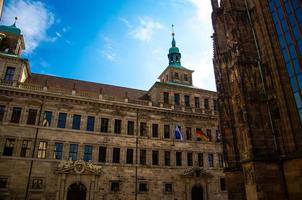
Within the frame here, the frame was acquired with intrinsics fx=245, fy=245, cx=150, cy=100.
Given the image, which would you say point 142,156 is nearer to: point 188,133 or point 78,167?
point 188,133

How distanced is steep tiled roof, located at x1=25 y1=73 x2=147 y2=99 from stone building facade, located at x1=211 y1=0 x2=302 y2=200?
19826 mm

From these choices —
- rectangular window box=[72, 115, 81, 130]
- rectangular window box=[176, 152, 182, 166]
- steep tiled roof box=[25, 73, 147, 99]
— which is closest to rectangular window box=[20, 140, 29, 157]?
rectangular window box=[72, 115, 81, 130]

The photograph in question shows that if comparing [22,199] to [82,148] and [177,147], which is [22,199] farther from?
[177,147]

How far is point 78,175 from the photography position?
2511 centimetres

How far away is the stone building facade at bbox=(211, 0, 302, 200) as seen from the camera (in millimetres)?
11453

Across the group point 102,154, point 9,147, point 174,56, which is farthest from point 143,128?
point 174,56

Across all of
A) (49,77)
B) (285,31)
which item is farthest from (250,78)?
(49,77)

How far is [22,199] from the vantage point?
2252cm

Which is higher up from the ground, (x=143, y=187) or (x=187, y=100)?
(x=187, y=100)

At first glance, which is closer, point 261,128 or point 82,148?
point 261,128

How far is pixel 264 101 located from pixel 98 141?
19214 millimetres

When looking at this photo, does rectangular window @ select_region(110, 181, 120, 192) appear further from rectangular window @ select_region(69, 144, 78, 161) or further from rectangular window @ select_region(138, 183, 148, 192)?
rectangular window @ select_region(69, 144, 78, 161)

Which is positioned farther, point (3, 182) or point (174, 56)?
point (174, 56)

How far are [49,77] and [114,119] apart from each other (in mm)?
11307
